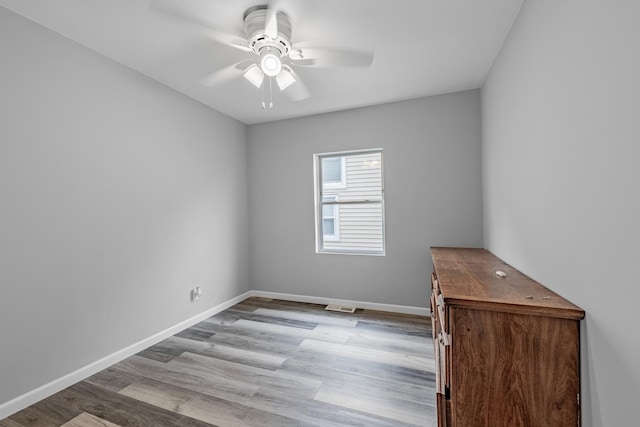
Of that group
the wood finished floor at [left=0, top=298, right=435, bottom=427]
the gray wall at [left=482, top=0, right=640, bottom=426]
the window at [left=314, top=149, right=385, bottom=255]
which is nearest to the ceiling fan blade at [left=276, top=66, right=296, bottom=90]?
the window at [left=314, top=149, right=385, bottom=255]

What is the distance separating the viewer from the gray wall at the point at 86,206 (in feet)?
5.76

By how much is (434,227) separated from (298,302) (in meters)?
2.07

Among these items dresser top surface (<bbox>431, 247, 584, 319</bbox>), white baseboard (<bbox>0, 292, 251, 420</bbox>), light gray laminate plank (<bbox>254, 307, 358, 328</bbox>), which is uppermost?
dresser top surface (<bbox>431, 247, 584, 319</bbox>)

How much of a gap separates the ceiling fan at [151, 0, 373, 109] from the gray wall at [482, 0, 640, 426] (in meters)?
1.32

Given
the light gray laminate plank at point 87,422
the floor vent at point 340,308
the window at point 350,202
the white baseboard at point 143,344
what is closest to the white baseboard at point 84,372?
the white baseboard at point 143,344

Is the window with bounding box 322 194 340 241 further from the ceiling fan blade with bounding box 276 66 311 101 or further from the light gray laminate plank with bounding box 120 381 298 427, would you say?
the light gray laminate plank with bounding box 120 381 298 427

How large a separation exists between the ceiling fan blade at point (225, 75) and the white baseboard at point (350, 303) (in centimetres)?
281

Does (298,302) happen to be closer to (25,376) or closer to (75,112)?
(25,376)

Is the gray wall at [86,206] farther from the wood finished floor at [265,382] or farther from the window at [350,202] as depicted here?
the window at [350,202]

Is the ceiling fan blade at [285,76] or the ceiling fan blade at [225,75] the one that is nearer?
the ceiling fan blade at [285,76]

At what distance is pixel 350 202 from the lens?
366cm

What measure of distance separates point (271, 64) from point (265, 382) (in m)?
2.36

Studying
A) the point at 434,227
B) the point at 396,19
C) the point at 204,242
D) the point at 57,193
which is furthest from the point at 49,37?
the point at 434,227

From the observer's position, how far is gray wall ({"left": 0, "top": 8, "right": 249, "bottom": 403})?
5.76ft
